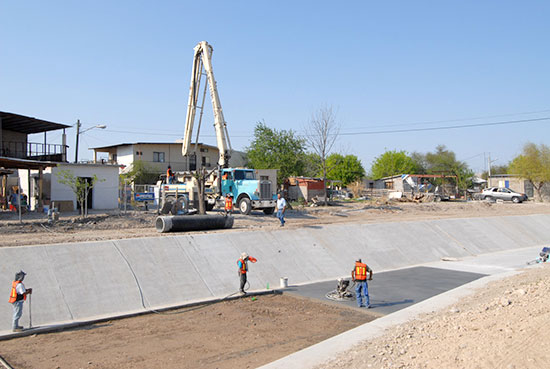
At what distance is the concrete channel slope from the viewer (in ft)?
40.8

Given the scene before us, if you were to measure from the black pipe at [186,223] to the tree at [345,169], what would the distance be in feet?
158

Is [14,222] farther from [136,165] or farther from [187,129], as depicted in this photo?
[136,165]

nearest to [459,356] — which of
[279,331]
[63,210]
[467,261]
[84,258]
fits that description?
[279,331]

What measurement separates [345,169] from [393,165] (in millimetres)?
18067

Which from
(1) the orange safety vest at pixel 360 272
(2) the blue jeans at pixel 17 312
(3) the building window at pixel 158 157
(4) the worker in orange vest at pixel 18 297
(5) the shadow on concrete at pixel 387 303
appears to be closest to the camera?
(4) the worker in orange vest at pixel 18 297

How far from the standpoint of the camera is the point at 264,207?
2716 centimetres

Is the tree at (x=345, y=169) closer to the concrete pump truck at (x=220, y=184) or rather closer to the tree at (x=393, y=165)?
the tree at (x=393, y=165)

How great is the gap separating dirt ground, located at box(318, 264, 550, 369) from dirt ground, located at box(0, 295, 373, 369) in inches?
79.5

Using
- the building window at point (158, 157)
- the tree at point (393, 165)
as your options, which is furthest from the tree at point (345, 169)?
the building window at point (158, 157)

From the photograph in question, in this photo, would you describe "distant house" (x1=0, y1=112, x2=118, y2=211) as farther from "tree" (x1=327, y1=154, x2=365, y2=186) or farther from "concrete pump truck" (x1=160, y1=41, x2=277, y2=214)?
"tree" (x1=327, y1=154, x2=365, y2=186)

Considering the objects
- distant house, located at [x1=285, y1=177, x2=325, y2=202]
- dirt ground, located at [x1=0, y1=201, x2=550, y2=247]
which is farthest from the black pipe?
distant house, located at [x1=285, y1=177, x2=325, y2=202]

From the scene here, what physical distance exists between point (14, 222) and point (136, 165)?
25.2m

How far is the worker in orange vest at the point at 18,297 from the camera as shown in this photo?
1015 centimetres

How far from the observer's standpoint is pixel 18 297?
10.1 metres
